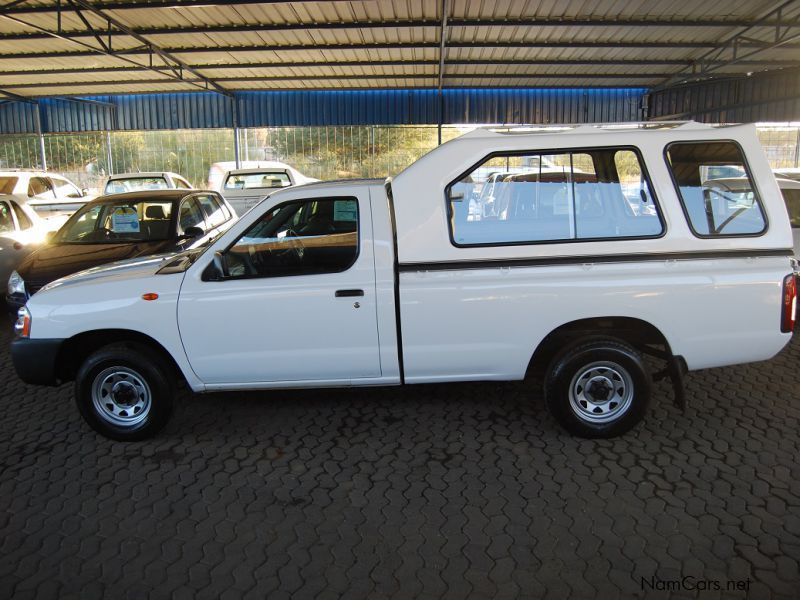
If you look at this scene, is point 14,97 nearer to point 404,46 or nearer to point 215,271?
point 404,46

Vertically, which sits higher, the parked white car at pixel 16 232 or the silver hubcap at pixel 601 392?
the parked white car at pixel 16 232

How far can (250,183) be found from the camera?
15602 mm

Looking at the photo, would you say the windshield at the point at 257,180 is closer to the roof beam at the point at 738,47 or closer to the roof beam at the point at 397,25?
the roof beam at the point at 397,25

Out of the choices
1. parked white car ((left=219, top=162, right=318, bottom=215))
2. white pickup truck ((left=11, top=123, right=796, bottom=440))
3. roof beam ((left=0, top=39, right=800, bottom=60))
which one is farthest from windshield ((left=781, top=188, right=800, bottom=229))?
parked white car ((left=219, top=162, right=318, bottom=215))

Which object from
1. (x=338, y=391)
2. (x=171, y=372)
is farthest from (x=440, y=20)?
(x=171, y=372)

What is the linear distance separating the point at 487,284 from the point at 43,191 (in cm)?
1374

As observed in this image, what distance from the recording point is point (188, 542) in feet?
11.0

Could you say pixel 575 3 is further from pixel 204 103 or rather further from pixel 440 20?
pixel 204 103

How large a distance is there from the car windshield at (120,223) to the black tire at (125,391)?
3.68m

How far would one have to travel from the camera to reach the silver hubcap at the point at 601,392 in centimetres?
438

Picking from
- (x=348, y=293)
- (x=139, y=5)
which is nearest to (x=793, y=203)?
(x=348, y=293)

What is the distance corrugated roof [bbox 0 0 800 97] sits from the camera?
12.2m

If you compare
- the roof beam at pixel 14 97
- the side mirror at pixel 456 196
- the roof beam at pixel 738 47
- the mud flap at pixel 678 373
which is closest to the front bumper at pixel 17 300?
the side mirror at pixel 456 196

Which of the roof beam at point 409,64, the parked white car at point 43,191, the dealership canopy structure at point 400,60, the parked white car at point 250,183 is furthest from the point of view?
the roof beam at point 409,64
